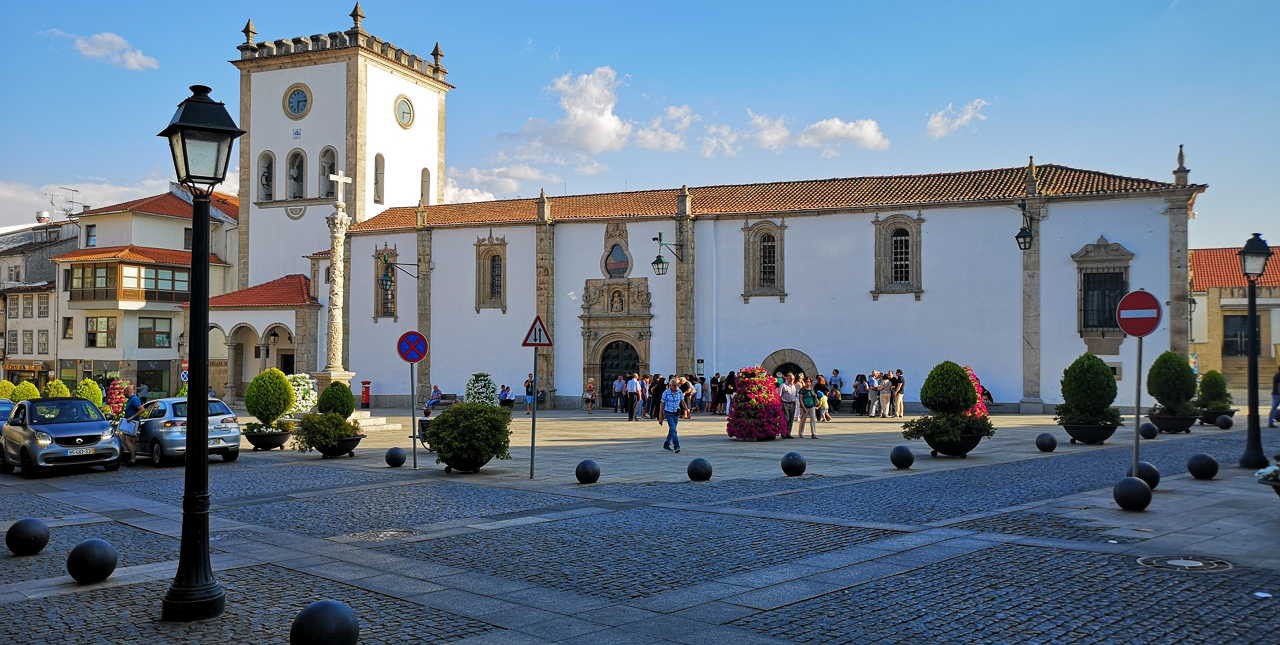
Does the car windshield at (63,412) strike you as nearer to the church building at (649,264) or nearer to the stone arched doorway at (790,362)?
the church building at (649,264)

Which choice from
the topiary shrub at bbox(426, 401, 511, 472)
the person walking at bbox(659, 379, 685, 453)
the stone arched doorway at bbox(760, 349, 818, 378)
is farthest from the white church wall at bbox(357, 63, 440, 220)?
the topiary shrub at bbox(426, 401, 511, 472)

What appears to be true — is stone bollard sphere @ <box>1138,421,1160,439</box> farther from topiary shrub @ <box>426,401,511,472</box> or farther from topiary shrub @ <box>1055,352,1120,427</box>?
topiary shrub @ <box>426,401,511,472</box>

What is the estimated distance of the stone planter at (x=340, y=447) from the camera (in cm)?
1911

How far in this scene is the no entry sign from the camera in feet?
37.3

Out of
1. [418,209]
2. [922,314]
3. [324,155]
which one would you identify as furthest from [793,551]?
[324,155]

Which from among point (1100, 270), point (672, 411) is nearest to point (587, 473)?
point (672, 411)

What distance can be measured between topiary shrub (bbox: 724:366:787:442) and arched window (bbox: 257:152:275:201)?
110 ft

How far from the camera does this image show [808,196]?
36.3m

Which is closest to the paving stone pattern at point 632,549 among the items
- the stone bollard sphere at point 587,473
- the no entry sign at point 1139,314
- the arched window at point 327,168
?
the stone bollard sphere at point 587,473

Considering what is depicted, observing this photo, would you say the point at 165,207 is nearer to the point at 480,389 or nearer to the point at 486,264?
the point at 486,264

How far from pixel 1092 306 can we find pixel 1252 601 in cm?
2684

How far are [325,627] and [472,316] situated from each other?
3519 centimetres

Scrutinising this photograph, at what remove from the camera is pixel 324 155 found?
46656mm

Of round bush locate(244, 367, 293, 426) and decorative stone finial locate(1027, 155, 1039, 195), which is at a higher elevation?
decorative stone finial locate(1027, 155, 1039, 195)
